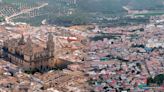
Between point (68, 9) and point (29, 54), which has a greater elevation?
point (68, 9)

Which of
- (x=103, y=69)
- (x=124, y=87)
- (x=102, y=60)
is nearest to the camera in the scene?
(x=124, y=87)

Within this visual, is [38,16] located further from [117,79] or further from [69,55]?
[117,79]

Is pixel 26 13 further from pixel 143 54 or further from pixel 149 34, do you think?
pixel 143 54

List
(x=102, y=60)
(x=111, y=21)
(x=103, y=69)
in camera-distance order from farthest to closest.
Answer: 1. (x=111, y=21)
2. (x=102, y=60)
3. (x=103, y=69)

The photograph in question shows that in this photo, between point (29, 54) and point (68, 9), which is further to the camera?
point (68, 9)

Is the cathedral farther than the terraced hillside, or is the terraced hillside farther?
the terraced hillside

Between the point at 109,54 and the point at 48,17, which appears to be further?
the point at 48,17

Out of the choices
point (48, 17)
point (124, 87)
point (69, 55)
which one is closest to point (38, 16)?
point (48, 17)
